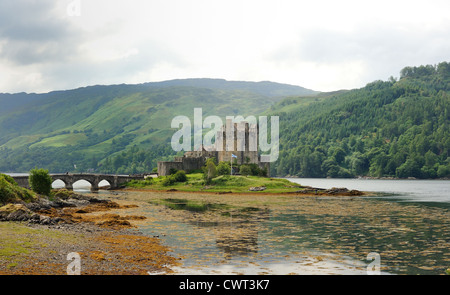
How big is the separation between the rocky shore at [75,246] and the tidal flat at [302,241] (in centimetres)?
193

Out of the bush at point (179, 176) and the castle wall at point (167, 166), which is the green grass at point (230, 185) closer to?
the bush at point (179, 176)

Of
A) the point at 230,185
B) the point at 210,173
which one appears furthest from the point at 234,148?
the point at 230,185

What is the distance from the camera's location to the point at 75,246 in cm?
3278

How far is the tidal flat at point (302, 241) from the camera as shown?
93.6ft

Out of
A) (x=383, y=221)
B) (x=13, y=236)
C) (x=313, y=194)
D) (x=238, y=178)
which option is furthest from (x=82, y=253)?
(x=238, y=178)

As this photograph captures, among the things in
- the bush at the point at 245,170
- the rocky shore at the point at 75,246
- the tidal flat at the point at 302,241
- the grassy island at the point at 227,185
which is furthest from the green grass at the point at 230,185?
the rocky shore at the point at 75,246

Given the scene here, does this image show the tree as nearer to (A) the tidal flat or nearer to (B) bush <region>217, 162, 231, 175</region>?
(B) bush <region>217, 162, 231, 175</region>

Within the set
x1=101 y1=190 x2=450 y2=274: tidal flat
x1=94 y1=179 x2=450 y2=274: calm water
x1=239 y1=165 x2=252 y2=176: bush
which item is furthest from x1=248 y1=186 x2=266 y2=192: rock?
x1=101 y1=190 x2=450 y2=274: tidal flat

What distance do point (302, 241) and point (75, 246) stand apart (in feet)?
59.5

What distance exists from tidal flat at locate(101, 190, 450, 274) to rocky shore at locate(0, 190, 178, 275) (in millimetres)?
1927

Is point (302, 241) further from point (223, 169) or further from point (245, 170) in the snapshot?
point (245, 170)
